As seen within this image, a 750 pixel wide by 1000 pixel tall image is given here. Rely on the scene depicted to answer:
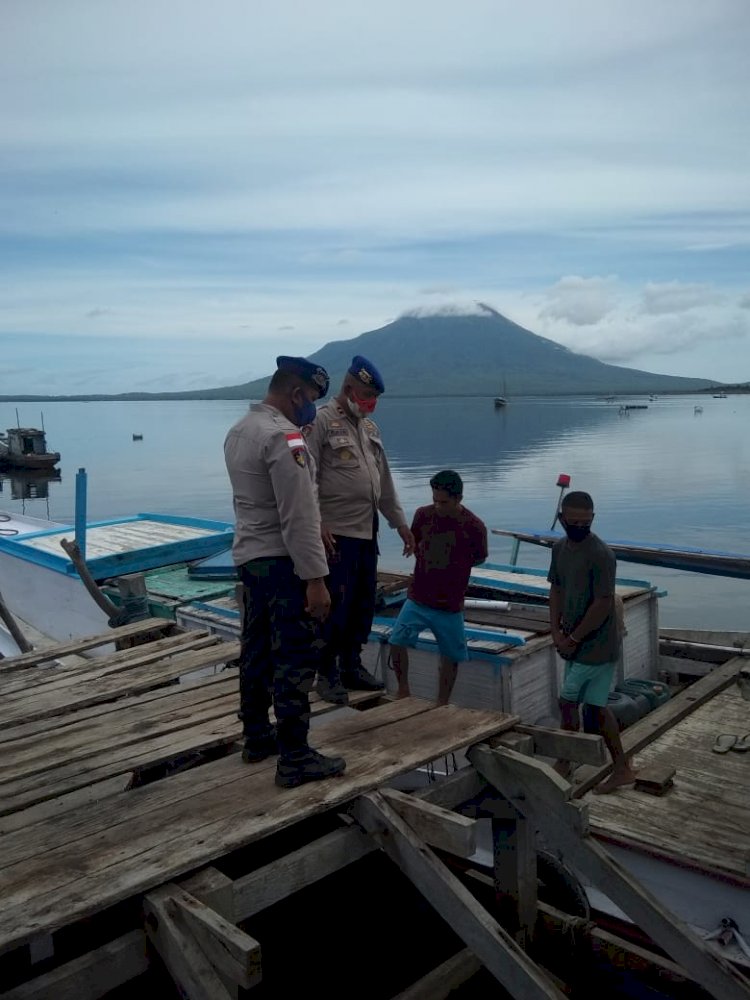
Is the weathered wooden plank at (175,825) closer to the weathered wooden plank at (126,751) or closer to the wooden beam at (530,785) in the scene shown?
the wooden beam at (530,785)

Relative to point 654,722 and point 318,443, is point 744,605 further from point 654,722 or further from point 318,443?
point 318,443

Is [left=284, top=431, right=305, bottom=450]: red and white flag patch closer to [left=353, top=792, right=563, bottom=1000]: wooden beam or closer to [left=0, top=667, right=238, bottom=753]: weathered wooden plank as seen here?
[left=353, top=792, right=563, bottom=1000]: wooden beam

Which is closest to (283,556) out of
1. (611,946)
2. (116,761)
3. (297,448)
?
(297,448)

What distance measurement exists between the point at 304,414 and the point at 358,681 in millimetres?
2465

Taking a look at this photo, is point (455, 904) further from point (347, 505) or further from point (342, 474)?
point (342, 474)

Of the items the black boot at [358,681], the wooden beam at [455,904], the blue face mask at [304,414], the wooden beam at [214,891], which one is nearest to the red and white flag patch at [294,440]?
the blue face mask at [304,414]

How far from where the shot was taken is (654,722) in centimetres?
830

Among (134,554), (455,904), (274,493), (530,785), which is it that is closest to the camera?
(455,904)

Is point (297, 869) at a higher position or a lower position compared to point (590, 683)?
lower

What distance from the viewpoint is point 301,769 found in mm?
4586

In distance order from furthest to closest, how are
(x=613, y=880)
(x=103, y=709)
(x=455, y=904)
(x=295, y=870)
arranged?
(x=103, y=709) < (x=613, y=880) < (x=295, y=870) < (x=455, y=904)

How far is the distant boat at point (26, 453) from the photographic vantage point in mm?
64312

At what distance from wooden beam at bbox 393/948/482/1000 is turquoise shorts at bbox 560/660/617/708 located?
212 cm

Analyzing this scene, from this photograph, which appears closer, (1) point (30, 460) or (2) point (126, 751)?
(2) point (126, 751)
